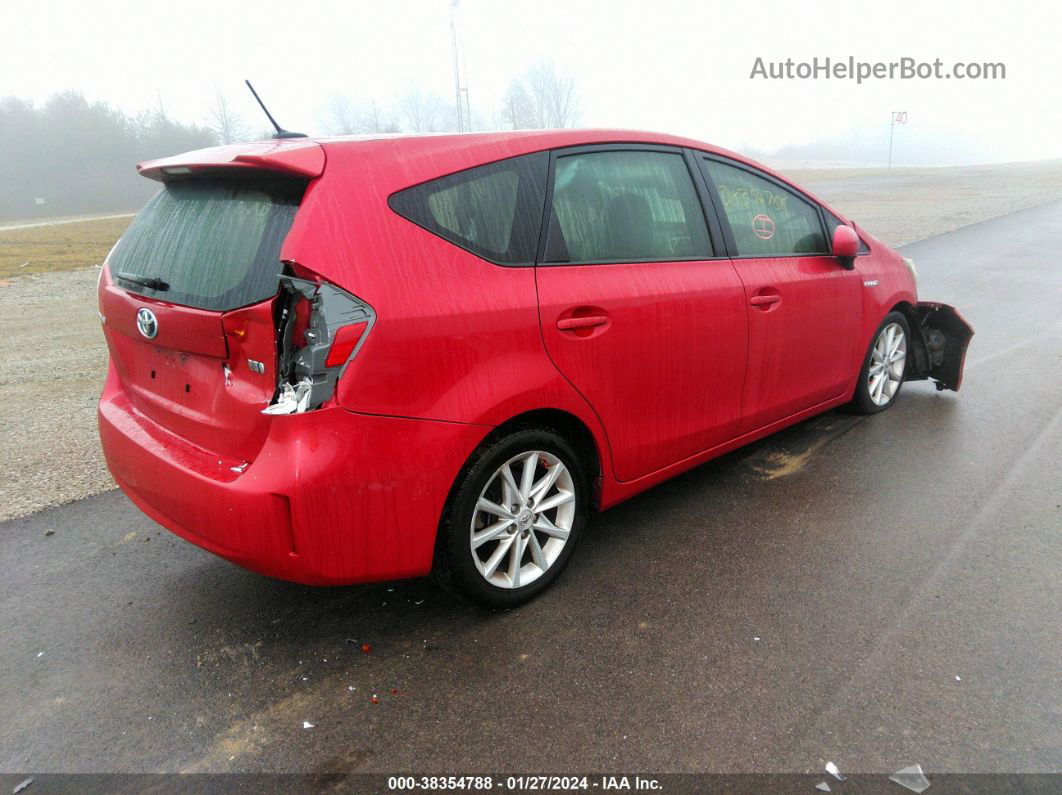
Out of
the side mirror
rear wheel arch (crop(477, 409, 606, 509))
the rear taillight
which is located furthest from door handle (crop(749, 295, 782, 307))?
the rear taillight

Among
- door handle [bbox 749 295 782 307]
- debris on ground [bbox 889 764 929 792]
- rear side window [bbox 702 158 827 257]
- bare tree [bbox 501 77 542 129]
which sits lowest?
debris on ground [bbox 889 764 929 792]

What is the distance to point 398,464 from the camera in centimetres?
238

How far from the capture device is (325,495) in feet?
7.47

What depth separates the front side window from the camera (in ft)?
9.48

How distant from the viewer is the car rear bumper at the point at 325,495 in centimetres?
226

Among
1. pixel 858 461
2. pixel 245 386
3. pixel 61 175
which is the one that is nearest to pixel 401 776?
pixel 245 386

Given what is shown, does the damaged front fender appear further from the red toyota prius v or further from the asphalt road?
the red toyota prius v

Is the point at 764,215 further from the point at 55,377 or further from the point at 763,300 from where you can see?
the point at 55,377

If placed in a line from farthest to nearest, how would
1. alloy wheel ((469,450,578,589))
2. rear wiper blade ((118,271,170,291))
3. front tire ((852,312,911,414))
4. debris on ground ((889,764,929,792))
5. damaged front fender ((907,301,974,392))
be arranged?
1. damaged front fender ((907,301,974,392))
2. front tire ((852,312,911,414))
3. alloy wheel ((469,450,578,589))
4. rear wiper blade ((118,271,170,291))
5. debris on ground ((889,764,929,792))

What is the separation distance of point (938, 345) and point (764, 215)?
215 cm

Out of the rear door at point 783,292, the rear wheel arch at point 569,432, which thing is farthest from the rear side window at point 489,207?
the rear door at point 783,292

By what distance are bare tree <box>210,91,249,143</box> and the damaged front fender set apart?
227 ft

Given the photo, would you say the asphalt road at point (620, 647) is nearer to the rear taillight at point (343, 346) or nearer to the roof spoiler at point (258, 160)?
the rear taillight at point (343, 346)

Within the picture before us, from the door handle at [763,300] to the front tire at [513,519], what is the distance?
1.20m
